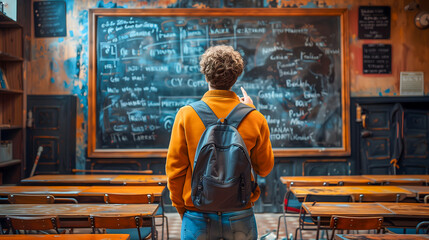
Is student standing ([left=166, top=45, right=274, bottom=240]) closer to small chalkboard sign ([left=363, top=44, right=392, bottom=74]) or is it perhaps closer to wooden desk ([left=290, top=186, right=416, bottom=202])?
wooden desk ([left=290, top=186, right=416, bottom=202])

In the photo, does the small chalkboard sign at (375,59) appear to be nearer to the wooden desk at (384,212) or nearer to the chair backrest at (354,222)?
the wooden desk at (384,212)

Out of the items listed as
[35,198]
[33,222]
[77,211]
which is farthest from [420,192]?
[35,198]

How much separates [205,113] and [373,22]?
172 inches

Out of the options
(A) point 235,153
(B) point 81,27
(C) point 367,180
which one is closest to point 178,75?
(B) point 81,27

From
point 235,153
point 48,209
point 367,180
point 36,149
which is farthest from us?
point 36,149

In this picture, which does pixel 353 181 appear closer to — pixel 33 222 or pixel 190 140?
pixel 190 140

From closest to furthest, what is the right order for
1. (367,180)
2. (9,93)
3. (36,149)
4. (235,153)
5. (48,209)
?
(235,153) → (48,209) → (367,180) → (9,93) → (36,149)

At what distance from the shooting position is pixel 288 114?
492cm

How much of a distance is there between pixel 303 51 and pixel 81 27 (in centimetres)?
316

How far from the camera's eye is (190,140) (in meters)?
1.53

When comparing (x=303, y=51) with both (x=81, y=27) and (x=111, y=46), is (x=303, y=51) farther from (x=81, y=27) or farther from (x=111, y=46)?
(x=81, y=27)

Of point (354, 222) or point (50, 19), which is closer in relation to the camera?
point (354, 222)

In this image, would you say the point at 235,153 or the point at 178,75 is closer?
the point at 235,153

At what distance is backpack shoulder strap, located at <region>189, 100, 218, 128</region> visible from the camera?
153cm
